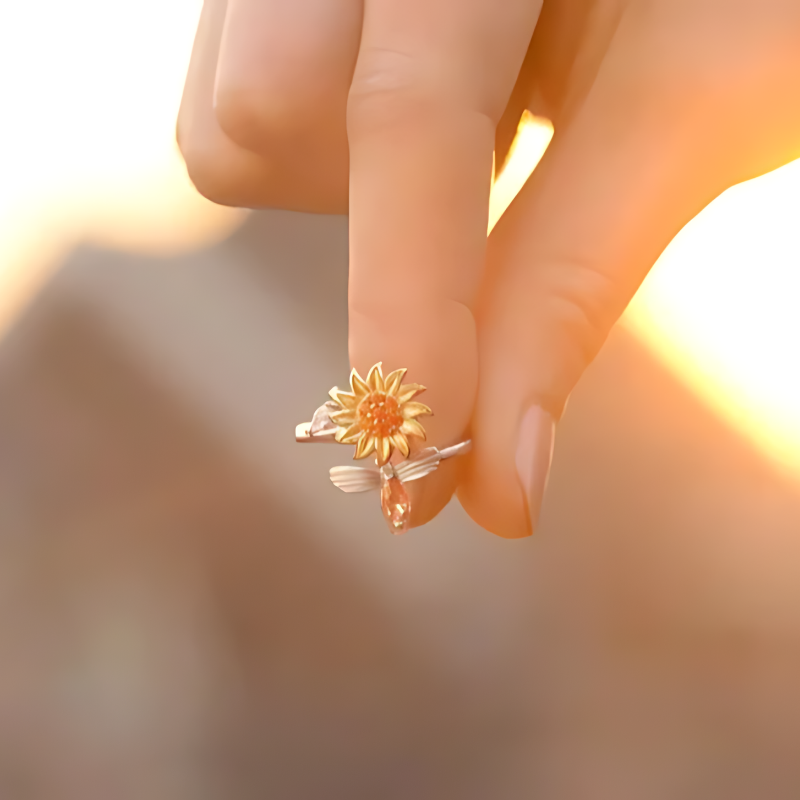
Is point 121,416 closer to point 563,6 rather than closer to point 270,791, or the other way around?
point 270,791

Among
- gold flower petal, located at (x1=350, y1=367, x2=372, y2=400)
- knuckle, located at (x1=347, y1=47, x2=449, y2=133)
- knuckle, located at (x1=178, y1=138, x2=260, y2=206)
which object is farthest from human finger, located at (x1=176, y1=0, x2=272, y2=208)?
gold flower petal, located at (x1=350, y1=367, x2=372, y2=400)

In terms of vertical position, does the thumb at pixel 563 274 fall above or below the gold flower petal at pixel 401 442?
above

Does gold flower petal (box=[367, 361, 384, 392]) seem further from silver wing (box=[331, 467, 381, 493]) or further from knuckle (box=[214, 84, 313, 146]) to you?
knuckle (box=[214, 84, 313, 146])

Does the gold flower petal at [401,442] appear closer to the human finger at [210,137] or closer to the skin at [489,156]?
the skin at [489,156]

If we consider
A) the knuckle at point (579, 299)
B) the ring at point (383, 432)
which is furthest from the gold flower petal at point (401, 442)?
the knuckle at point (579, 299)

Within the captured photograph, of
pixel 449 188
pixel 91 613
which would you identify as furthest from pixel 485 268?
pixel 91 613

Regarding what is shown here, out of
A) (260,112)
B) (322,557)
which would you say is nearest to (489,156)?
(260,112)
